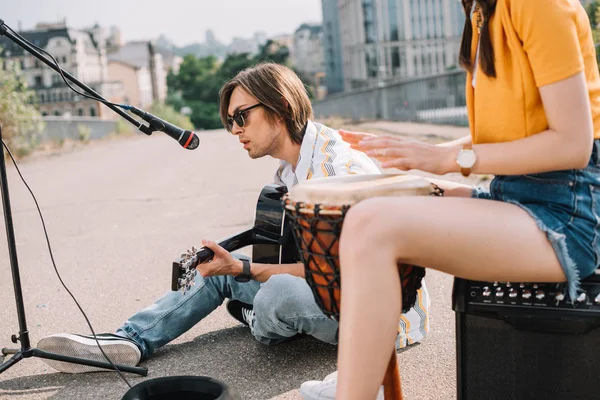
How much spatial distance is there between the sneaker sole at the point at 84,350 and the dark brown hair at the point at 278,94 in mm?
1229

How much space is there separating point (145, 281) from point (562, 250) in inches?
145

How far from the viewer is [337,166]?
3.16 metres

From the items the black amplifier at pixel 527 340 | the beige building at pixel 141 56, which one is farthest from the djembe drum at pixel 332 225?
the beige building at pixel 141 56

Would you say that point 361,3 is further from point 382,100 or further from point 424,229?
point 424,229

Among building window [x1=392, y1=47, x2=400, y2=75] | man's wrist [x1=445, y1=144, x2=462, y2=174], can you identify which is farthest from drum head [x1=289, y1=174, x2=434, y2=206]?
building window [x1=392, y1=47, x2=400, y2=75]

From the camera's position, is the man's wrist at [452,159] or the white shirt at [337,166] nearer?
the man's wrist at [452,159]

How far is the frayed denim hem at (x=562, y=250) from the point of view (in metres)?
2.07

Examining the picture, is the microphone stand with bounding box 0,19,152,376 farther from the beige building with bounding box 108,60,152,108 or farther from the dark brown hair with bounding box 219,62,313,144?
the beige building with bounding box 108,60,152,108

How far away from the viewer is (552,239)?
6.80 feet

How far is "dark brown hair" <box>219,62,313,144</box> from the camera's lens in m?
3.56

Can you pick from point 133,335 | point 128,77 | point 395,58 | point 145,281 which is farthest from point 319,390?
point 128,77

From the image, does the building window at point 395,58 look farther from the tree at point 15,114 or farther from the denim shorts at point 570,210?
the denim shorts at point 570,210

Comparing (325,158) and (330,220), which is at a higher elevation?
(325,158)

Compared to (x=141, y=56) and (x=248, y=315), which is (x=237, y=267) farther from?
(x=141, y=56)
